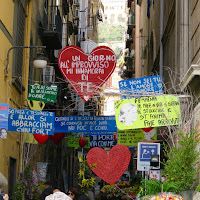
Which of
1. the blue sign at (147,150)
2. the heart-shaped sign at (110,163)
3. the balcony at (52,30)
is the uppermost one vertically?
the balcony at (52,30)

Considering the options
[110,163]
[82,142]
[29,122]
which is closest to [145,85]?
[110,163]

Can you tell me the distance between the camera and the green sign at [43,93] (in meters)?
15.6

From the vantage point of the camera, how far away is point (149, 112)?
36.1ft

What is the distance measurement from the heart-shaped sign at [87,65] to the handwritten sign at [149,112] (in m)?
2.46

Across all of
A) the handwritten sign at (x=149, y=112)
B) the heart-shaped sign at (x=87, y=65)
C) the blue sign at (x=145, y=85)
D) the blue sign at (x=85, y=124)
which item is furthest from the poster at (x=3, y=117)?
the blue sign at (x=85, y=124)

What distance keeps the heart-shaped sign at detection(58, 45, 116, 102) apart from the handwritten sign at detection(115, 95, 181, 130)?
96.9 inches

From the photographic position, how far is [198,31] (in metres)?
11.7

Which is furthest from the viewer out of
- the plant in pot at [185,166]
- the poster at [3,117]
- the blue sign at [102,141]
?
the blue sign at [102,141]

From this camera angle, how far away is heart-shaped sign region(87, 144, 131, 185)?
14.4m

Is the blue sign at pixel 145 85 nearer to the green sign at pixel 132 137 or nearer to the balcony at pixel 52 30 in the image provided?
the green sign at pixel 132 137

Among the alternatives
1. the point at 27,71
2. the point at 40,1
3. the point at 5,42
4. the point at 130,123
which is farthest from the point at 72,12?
the point at 130,123

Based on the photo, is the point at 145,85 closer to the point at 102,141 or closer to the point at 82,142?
the point at 102,141

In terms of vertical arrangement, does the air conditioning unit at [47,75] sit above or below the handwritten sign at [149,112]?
above

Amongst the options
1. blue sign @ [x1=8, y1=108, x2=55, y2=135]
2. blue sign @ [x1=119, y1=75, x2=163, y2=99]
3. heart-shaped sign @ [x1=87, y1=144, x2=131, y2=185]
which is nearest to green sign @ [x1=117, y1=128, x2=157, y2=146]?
heart-shaped sign @ [x1=87, y1=144, x2=131, y2=185]
